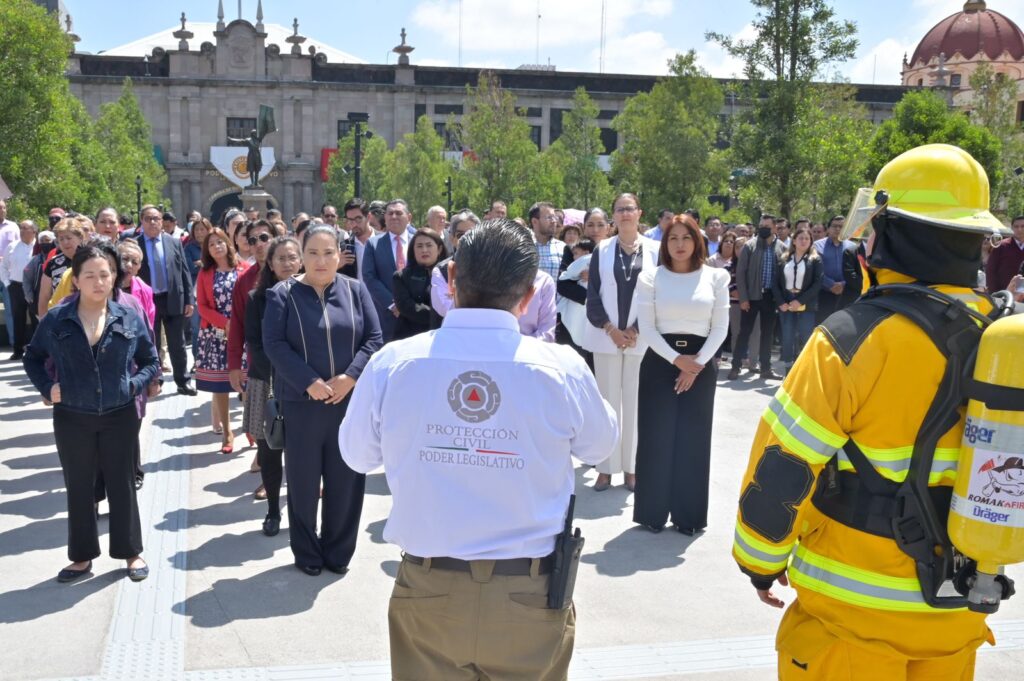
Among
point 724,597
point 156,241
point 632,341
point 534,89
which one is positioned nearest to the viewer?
point 724,597

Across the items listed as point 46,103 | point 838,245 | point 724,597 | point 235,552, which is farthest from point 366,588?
point 46,103

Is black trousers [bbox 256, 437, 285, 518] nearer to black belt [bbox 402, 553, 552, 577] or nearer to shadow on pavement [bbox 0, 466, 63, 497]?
shadow on pavement [bbox 0, 466, 63, 497]

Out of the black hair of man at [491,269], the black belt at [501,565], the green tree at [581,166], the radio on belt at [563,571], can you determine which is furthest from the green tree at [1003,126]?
the black belt at [501,565]

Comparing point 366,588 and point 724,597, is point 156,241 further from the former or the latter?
point 724,597

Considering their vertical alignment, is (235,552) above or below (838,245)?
below

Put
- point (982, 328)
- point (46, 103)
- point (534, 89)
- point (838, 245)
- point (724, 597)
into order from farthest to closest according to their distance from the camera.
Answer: point (534, 89)
point (46, 103)
point (838, 245)
point (724, 597)
point (982, 328)

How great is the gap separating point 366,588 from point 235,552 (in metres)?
1.13

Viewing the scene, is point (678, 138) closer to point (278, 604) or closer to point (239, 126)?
point (239, 126)

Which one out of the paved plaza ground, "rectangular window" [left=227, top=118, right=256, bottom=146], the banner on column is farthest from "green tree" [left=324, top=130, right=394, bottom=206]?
the paved plaza ground

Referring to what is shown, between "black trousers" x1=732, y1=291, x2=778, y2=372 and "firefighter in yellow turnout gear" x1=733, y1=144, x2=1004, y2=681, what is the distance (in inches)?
423

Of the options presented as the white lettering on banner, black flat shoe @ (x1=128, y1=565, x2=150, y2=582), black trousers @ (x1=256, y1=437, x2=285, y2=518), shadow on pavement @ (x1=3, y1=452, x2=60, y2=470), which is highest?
the white lettering on banner

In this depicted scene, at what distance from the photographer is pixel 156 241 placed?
1177cm

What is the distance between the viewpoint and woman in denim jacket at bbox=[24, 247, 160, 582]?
5.43 m

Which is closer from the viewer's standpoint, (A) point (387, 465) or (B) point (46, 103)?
(A) point (387, 465)
